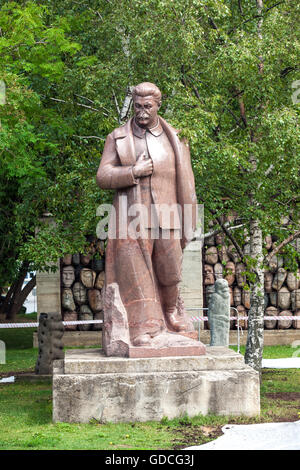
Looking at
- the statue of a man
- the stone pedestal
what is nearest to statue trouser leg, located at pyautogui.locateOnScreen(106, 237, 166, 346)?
the statue of a man

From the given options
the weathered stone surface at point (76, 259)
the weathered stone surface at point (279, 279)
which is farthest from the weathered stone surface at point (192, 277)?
the weathered stone surface at point (76, 259)

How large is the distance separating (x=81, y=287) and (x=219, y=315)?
17.8 ft

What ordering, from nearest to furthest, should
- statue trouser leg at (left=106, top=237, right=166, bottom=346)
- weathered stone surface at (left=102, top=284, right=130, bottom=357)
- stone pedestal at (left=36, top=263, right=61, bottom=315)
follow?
weathered stone surface at (left=102, top=284, right=130, bottom=357), statue trouser leg at (left=106, top=237, right=166, bottom=346), stone pedestal at (left=36, top=263, right=61, bottom=315)

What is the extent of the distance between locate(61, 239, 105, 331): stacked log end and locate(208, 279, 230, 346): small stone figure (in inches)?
197

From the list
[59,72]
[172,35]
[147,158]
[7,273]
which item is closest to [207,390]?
[147,158]

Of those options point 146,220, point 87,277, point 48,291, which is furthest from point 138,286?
point 87,277

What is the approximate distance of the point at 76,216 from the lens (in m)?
13.2

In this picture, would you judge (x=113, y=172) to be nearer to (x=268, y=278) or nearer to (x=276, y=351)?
(x=276, y=351)

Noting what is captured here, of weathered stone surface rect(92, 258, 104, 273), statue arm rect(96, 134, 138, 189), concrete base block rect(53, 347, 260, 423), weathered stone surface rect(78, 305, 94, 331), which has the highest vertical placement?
statue arm rect(96, 134, 138, 189)

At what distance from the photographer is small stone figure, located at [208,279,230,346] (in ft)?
40.7

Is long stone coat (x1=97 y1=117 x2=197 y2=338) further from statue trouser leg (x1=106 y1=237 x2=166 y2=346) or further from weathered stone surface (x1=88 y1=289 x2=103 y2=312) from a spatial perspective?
weathered stone surface (x1=88 y1=289 x2=103 y2=312)

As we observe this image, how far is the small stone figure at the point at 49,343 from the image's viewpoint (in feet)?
40.2

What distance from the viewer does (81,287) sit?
17234 mm

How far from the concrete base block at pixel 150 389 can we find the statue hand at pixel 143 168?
1.92m
